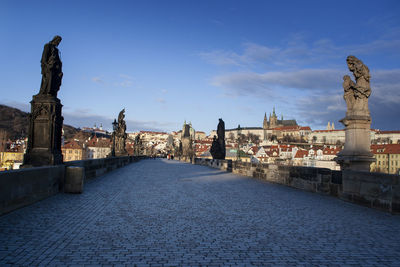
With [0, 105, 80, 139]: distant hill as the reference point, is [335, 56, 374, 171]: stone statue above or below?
below

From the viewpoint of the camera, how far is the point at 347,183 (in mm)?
8797

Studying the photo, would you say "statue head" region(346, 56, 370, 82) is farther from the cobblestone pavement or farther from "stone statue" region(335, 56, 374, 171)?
the cobblestone pavement

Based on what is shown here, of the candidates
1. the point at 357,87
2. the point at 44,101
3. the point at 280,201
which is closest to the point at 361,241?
the point at 280,201

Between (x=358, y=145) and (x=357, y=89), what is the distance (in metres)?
1.71

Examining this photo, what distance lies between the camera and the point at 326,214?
22.9ft

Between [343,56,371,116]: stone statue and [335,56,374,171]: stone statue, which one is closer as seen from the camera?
[335,56,374,171]: stone statue

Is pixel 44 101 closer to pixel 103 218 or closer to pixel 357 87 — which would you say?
pixel 103 218

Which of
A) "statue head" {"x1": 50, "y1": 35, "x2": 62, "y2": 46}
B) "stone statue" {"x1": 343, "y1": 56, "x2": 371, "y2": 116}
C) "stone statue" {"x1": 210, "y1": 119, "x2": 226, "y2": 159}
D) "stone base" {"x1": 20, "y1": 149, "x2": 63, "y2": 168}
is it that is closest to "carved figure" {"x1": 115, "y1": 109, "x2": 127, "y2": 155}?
"stone statue" {"x1": 210, "y1": 119, "x2": 226, "y2": 159}

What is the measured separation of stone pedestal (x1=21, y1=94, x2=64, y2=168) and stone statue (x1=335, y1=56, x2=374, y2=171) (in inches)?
340

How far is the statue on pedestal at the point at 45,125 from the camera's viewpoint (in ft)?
32.3

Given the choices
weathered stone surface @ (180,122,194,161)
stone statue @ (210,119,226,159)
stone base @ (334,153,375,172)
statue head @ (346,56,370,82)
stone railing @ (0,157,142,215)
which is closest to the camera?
stone railing @ (0,157,142,215)

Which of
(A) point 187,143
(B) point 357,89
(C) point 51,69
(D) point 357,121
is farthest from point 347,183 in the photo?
(A) point 187,143

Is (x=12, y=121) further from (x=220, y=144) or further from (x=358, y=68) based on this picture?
(x=358, y=68)

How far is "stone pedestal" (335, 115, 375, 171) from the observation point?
984 centimetres
